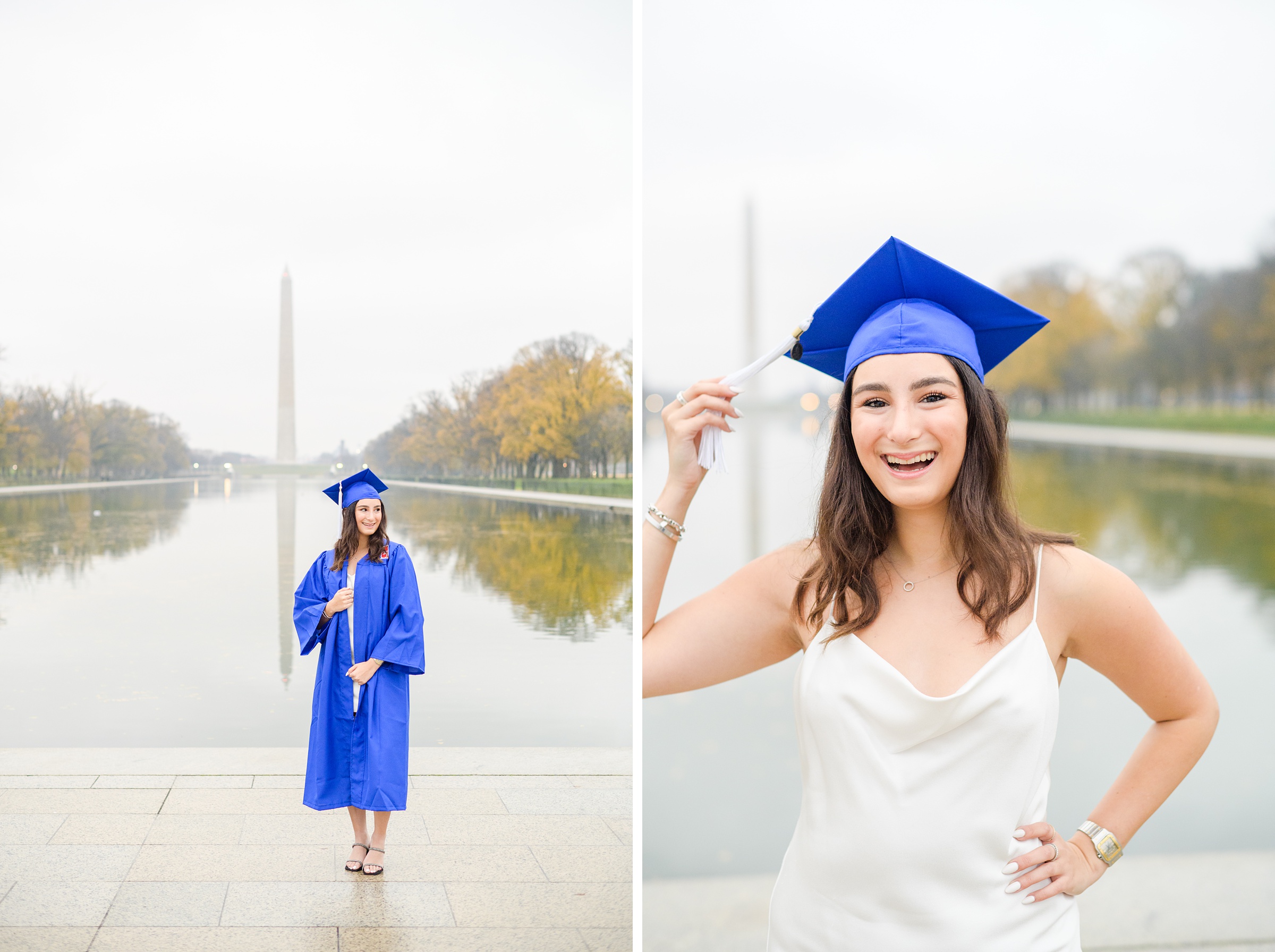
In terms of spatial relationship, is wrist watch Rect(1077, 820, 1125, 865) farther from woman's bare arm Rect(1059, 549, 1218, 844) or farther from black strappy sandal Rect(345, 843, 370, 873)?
black strappy sandal Rect(345, 843, 370, 873)

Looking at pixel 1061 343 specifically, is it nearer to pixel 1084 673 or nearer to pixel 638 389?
pixel 1084 673

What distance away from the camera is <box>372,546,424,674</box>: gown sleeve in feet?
10.9

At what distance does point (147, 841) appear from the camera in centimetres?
372

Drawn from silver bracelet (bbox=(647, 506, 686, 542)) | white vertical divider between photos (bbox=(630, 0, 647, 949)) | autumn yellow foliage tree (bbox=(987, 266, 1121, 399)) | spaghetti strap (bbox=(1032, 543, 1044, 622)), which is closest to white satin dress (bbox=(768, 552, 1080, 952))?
spaghetti strap (bbox=(1032, 543, 1044, 622))

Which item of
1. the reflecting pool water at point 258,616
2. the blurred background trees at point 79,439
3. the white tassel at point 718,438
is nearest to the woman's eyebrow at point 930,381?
the white tassel at point 718,438

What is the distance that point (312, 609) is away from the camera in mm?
3383

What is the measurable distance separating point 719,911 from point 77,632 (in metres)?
5.26

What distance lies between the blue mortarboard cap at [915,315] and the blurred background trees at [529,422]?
604cm

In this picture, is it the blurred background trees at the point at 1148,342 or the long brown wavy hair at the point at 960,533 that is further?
the blurred background trees at the point at 1148,342

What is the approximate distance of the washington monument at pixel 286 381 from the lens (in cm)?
704

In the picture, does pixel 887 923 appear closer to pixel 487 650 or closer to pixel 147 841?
pixel 147 841

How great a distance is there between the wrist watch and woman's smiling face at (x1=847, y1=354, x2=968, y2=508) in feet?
1.61

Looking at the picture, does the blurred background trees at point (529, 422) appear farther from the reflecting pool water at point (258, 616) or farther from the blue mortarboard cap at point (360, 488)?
the blue mortarboard cap at point (360, 488)

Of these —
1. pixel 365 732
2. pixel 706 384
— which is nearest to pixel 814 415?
pixel 365 732
